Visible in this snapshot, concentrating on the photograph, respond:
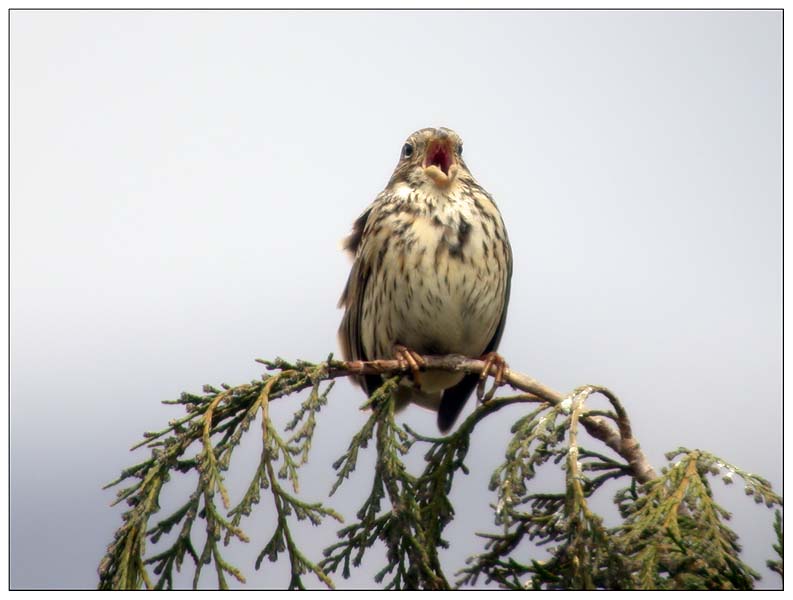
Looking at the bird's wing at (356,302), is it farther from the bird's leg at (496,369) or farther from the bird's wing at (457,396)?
the bird's leg at (496,369)

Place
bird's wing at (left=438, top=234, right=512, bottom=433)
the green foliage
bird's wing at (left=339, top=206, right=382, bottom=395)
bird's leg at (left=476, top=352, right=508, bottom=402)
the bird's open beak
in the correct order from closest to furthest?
the green foliage < bird's leg at (left=476, top=352, right=508, bottom=402) < bird's wing at (left=339, top=206, right=382, bottom=395) < the bird's open beak < bird's wing at (left=438, top=234, right=512, bottom=433)

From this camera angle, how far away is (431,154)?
617 centimetres

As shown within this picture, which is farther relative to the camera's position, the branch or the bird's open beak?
the bird's open beak

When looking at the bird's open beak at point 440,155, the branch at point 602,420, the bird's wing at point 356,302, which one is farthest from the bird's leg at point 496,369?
the bird's open beak at point 440,155

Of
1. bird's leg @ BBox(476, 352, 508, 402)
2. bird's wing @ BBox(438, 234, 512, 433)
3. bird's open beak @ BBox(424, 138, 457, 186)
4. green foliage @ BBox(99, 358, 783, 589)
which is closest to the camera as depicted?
green foliage @ BBox(99, 358, 783, 589)

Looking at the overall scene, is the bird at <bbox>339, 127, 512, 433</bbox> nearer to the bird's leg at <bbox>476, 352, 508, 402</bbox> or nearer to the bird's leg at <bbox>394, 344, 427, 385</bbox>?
the bird's leg at <bbox>394, 344, 427, 385</bbox>

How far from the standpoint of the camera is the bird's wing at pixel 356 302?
6039 mm

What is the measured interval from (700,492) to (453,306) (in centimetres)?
199

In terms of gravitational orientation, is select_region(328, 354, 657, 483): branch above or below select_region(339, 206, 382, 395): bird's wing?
below

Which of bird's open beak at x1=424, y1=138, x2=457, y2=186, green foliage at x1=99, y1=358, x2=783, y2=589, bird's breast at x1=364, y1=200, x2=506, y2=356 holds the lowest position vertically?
green foliage at x1=99, y1=358, x2=783, y2=589

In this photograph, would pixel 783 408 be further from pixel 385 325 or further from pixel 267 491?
pixel 267 491

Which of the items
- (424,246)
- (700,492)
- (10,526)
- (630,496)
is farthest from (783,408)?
(10,526)

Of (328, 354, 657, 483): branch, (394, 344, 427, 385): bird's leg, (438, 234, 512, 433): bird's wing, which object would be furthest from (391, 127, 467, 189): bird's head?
(328, 354, 657, 483): branch

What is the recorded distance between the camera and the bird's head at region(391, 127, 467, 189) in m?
6.12
